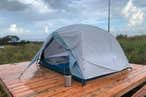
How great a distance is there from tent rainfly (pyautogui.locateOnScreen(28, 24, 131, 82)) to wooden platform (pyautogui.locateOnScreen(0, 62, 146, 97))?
0.19 metres

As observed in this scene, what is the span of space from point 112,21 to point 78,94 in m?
6.24

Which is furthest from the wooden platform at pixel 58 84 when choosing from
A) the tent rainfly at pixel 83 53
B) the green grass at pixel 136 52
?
the green grass at pixel 136 52

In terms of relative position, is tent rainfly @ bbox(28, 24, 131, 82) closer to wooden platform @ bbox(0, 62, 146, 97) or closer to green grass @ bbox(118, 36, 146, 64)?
wooden platform @ bbox(0, 62, 146, 97)

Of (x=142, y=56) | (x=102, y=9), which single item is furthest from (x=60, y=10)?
(x=142, y=56)

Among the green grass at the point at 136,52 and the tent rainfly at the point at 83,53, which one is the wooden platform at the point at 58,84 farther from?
the green grass at the point at 136,52

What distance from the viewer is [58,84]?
163 inches

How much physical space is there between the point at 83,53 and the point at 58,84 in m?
0.85

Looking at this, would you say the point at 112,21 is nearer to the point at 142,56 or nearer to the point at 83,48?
the point at 142,56

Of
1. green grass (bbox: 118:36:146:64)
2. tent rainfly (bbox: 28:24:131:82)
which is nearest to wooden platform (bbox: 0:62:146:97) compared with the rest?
tent rainfly (bbox: 28:24:131:82)

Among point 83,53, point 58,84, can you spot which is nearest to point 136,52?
point 83,53

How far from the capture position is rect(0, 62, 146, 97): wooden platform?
3626 mm

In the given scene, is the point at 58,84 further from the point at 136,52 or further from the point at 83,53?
the point at 136,52

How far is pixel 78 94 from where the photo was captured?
3574mm

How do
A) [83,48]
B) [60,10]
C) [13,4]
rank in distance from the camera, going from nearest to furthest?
1. [83,48]
2. [13,4]
3. [60,10]
